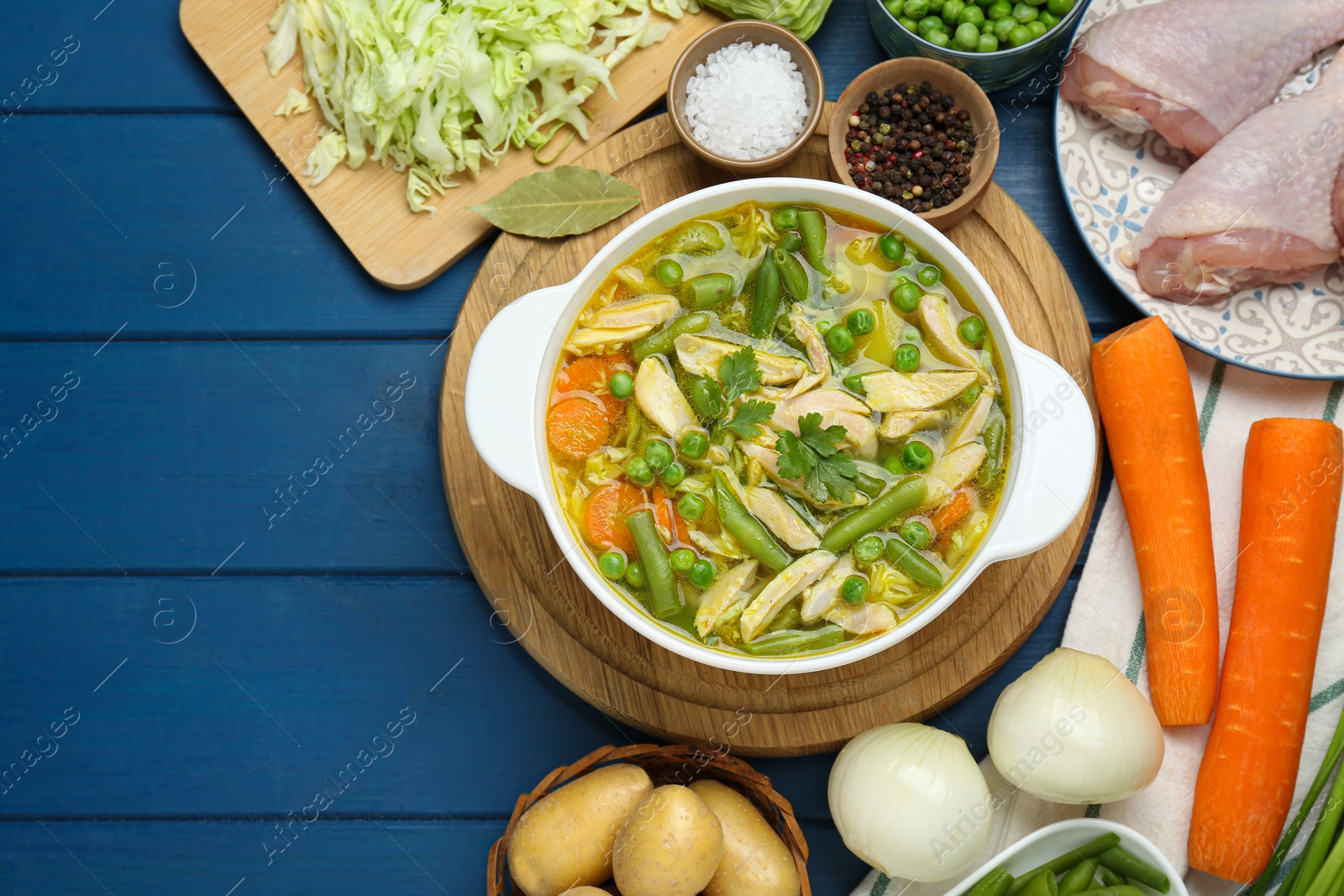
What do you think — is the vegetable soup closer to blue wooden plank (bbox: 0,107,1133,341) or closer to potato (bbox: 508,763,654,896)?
potato (bbox: 508,763,654,896)

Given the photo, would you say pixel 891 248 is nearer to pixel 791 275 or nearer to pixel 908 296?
pixel 908 296

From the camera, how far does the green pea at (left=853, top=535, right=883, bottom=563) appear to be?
2.22 metres

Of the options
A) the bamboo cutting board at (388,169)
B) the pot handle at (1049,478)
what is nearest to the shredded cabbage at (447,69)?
the bamboo cutting board at (388,169)

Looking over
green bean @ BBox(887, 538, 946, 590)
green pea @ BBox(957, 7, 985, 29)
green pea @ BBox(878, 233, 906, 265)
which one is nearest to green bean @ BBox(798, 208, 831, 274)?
green pea @ BBox(878, 233, 906, 265)

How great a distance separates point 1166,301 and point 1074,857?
1565 millimetres

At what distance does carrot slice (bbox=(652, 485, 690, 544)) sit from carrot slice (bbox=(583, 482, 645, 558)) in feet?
0.14

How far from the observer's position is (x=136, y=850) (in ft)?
9.36

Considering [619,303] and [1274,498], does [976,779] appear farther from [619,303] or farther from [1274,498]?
[619,303]

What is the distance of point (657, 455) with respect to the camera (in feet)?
7.43

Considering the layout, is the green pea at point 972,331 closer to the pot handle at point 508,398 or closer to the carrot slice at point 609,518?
the carrot slice at point 609,518

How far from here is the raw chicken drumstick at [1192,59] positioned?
2.57 metres

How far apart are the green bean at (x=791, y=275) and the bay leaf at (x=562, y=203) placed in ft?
1.67

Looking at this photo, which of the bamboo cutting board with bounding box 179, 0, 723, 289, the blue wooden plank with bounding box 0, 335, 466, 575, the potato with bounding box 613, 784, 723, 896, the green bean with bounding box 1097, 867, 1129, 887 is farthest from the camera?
the blue wooden plank with bounding box 0, 335, 466, 575

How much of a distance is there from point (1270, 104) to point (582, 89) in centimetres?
204
